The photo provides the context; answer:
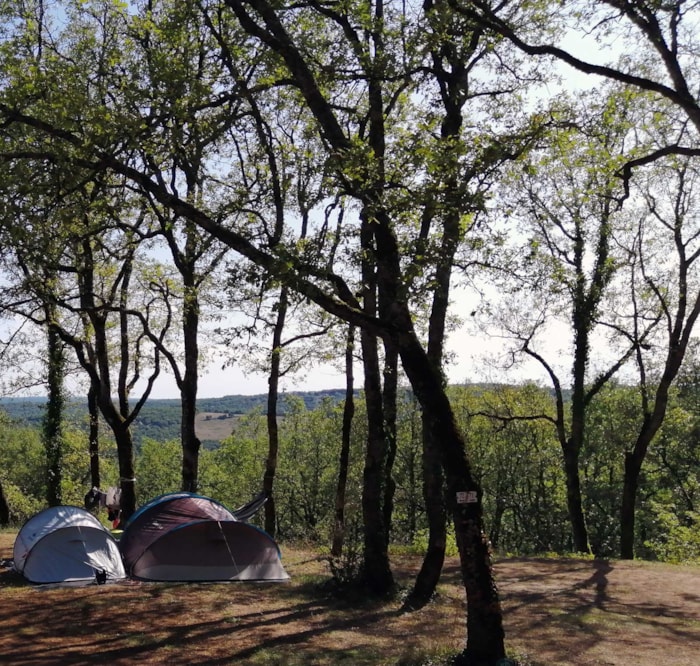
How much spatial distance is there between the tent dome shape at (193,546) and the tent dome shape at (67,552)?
0.51 m

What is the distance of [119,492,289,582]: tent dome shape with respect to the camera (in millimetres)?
12180

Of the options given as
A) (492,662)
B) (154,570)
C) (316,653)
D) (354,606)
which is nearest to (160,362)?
(154,570)

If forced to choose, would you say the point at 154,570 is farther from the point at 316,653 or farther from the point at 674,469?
the point at 674,469

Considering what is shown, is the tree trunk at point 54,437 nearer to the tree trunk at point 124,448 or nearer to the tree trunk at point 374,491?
the tree trunk at point 124,448

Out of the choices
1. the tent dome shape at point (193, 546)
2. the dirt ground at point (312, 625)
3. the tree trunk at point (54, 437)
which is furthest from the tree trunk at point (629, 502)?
the tree trunk at point (54, 437)

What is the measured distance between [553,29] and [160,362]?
14.3 meters

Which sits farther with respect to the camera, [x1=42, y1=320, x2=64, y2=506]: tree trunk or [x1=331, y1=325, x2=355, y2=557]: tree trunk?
[x1=42, y1=320, x2=64, y2=506]: tree trunk

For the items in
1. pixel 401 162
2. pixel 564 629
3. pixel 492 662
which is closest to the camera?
pixel 492 662

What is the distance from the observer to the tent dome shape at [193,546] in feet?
40.0

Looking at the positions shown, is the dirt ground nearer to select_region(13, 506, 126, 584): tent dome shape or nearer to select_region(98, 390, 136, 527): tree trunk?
select_region(13, 506, 126, 584): tent dome shape

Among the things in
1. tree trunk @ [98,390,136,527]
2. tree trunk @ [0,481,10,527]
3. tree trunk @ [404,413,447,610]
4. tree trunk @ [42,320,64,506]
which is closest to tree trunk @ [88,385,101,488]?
tree trunk @ [42,320,64,506]

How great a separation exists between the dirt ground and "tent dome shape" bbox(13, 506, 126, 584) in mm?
320

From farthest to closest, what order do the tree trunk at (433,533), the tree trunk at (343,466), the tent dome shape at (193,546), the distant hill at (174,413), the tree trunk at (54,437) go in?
the distant hill at (174,413) → the tree trunk at (54,437) → the tree trunk at (343,466) → the tent dome shape at (193,546) → the tree trunk at (433,533)

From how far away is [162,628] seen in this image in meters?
9.23
